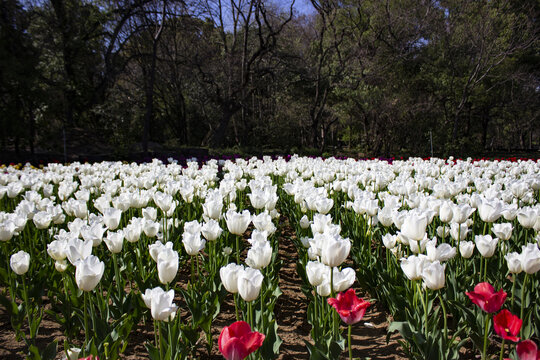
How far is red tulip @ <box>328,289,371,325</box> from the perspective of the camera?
1348 millimetres

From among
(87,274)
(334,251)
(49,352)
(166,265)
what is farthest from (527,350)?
(49,352)

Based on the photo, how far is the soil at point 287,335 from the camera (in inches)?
84.8

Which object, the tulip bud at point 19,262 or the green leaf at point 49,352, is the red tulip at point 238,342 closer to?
the green leaf at point 49,352

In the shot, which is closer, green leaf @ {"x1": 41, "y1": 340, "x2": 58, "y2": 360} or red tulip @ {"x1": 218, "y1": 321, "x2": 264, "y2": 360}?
red tulip @ {"x1": 218, "y1": 321, "x2": 264, "y2": 360}

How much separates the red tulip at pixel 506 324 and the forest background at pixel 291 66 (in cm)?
1230

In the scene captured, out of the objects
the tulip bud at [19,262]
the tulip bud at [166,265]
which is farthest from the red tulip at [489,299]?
the tulip bud at [19,262]

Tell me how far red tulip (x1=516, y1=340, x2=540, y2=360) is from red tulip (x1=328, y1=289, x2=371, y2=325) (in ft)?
1.49

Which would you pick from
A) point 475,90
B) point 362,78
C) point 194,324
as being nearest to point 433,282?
point 194,324

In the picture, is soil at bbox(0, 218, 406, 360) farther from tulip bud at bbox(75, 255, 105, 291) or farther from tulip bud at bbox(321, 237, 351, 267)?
tulip bud at bbox(75, 255, 105, 291)

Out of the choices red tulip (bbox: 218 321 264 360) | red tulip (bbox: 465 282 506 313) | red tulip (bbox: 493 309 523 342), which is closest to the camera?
red tulip (bbox: 218 321 264 360)

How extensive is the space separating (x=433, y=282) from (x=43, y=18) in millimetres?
17244

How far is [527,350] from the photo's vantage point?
1108 millimetres

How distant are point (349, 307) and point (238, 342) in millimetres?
510

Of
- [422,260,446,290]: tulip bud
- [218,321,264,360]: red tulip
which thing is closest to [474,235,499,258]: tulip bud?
[422,260,446,290]: tulip bud
